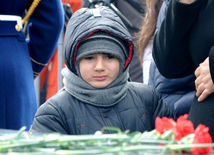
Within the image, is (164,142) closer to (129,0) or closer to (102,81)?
(102,81)

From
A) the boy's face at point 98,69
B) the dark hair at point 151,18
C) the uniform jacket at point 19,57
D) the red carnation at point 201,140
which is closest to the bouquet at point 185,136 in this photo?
the red carnation at point 201,140

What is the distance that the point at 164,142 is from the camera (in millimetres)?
737

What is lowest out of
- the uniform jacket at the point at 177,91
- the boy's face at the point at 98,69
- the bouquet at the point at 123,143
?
the uniform jacket at the point at 177,91

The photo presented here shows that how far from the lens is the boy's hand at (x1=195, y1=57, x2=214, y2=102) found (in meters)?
1.39

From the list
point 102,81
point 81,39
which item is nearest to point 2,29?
point 81,39

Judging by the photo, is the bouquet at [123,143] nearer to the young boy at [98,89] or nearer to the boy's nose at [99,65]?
the young boy at [98,89]

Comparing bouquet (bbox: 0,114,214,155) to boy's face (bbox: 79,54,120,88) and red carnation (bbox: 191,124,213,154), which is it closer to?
red carnation (bbox: 191,124,213,154)

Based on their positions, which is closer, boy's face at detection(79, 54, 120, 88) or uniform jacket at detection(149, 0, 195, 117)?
boy's face at detection(79, 54, 120, 88)

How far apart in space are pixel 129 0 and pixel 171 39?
3.03 meters

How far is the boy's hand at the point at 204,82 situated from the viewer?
4.57 ft

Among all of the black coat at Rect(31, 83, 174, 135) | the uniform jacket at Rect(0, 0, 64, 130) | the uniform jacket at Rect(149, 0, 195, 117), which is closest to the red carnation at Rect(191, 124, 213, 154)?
the black coat at Rect(31, 83, 174, 135)

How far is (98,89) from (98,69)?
0.12 m

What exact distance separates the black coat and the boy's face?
0.14 meters

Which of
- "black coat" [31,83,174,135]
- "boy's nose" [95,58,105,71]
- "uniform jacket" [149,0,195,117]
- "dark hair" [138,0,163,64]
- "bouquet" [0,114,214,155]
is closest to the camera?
"bouquet" [0,114,214,155]
